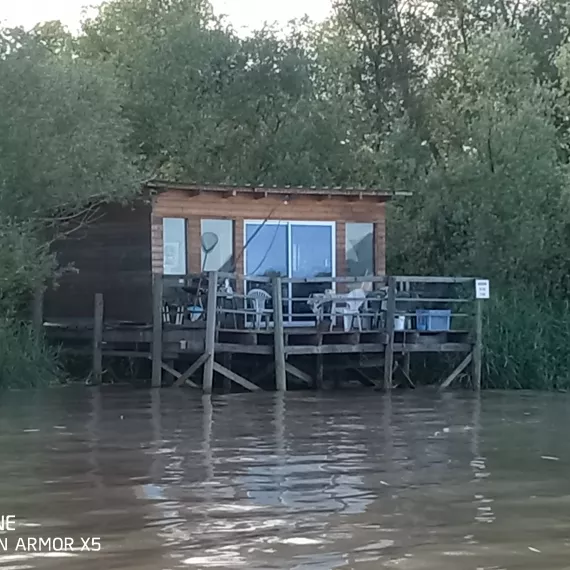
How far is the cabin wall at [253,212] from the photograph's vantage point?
22.8 meters

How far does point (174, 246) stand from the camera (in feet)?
75.6

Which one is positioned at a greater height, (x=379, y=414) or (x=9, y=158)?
(x=9, y=158)

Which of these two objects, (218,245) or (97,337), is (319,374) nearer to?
(218,245)

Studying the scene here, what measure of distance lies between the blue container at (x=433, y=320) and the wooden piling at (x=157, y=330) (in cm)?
458

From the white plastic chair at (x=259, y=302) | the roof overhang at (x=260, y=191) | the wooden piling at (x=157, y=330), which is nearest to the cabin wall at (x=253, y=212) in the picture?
the roof overhang at (x=260, y=191)

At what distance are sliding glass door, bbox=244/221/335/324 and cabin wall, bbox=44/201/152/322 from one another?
1899 mm

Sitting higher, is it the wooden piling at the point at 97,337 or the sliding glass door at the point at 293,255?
the sliding glass door at the point at 293,255

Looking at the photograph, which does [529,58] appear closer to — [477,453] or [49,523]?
[477,453]

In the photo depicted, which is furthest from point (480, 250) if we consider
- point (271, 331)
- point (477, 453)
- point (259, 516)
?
→ point (259, 516)

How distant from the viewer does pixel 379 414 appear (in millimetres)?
17781

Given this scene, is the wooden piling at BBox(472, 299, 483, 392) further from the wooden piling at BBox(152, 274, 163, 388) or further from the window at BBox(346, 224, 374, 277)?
the wooden piling at BBox(152, 274, 163, 388)

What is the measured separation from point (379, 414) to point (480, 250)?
988 centimetres

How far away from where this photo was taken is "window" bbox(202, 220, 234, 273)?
23.3 meters

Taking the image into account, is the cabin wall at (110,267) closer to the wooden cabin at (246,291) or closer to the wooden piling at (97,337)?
the wooden cabin at (246,291)
